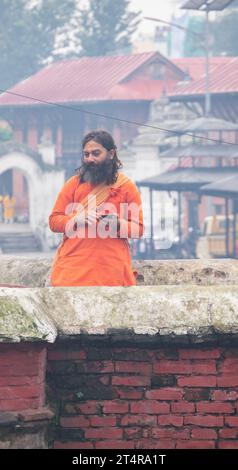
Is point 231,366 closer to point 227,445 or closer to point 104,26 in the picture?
point 227,445

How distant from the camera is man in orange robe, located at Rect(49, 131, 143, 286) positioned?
4.92 metres

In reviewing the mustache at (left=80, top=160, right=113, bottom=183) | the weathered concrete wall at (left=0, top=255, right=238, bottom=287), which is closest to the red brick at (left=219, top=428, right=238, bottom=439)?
the mustache at (left=80, top=160, right=113, bottom=183)

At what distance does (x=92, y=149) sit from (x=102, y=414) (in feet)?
4.06

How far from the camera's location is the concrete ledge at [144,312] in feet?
13.4

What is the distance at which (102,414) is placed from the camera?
418 centimetres

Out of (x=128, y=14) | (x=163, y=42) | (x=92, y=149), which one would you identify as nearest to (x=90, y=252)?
(x=92, y=149)

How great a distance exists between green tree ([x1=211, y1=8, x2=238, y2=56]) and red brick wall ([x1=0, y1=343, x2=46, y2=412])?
63457mm

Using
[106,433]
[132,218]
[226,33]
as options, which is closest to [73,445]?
[106,433]

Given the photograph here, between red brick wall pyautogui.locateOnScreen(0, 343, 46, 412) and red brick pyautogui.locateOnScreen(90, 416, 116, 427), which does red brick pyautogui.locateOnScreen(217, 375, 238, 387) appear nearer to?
red brick pyautogui.locateOnScreen(90, 416, 116, 427)

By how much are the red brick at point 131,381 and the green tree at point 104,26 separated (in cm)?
5682

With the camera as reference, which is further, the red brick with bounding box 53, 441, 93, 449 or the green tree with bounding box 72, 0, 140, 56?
the green tree with bounding box 72, 0, 140, 56

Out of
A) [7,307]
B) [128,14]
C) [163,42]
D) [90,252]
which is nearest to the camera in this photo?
[7,307]

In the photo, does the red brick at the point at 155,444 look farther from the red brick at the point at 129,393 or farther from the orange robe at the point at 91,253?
the orange robe at the point at 91,253
